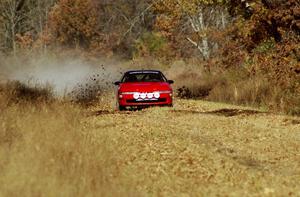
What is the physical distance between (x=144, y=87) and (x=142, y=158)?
10.1 m

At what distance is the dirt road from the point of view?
8445 mm

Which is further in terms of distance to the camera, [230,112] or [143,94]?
[143,94]

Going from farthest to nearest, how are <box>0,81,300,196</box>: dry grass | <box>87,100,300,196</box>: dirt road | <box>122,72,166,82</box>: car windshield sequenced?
<box>122,72,166,82</box>: car windshield < <box>87,100,300,196</box>: dirt road < <box>0,81,300,196</box>: dry grass

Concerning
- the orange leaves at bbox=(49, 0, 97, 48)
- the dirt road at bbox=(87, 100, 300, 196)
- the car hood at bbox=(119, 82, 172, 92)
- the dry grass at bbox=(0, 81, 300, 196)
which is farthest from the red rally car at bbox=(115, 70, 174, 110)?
the orange leaves at bbox=(49, 0, 97, 48)

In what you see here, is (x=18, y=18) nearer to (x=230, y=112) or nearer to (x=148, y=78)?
(x=148, y=78)

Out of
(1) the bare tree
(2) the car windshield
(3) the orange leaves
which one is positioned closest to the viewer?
(2) the car windshield

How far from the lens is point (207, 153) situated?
422 inches

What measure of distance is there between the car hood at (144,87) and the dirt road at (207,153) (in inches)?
111

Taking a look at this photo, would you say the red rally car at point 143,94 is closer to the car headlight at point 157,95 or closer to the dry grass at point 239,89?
the car headlight at point 157,95

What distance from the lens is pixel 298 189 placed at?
825 cm

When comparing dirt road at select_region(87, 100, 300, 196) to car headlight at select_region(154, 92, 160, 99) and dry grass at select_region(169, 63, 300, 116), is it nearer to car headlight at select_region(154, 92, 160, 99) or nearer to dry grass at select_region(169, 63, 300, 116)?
dry grass at select_region(169, 63, 300, 116)

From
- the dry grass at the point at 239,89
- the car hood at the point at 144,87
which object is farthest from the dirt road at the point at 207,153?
the car hood at the point at 144,87

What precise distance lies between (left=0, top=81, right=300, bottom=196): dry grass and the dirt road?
0.05 feet

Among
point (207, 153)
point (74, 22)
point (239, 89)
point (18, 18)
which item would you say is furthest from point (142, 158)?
A: point (18, 18)
